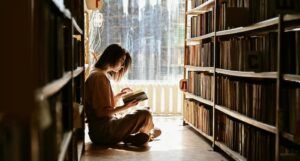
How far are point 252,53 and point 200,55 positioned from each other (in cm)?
152

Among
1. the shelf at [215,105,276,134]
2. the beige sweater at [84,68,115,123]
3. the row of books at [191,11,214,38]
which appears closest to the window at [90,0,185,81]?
the row of books at [191,11,214,38]

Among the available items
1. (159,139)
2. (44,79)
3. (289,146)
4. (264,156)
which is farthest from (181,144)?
(44,79)

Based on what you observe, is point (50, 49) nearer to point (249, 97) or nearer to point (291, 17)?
point (291, 17)

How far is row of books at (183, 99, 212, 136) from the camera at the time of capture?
379 cm

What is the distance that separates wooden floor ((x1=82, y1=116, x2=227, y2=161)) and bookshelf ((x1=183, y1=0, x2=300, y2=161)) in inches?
4.5

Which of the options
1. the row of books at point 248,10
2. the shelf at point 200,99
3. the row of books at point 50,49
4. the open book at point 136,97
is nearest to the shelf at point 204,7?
the row of books at point 248,10

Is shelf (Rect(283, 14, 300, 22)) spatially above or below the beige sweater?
above

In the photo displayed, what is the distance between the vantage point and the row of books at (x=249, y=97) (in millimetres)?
2492

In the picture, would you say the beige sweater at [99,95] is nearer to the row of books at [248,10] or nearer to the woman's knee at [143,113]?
the woman's knee at [143,113]

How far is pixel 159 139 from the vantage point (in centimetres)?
402

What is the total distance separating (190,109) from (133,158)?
141cm

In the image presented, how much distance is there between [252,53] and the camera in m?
2.62

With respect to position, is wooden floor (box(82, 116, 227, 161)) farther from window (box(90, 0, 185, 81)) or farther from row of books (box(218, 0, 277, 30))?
window (box(90, 0, 185, 81))

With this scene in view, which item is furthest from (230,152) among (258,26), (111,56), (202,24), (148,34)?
(148,34)
